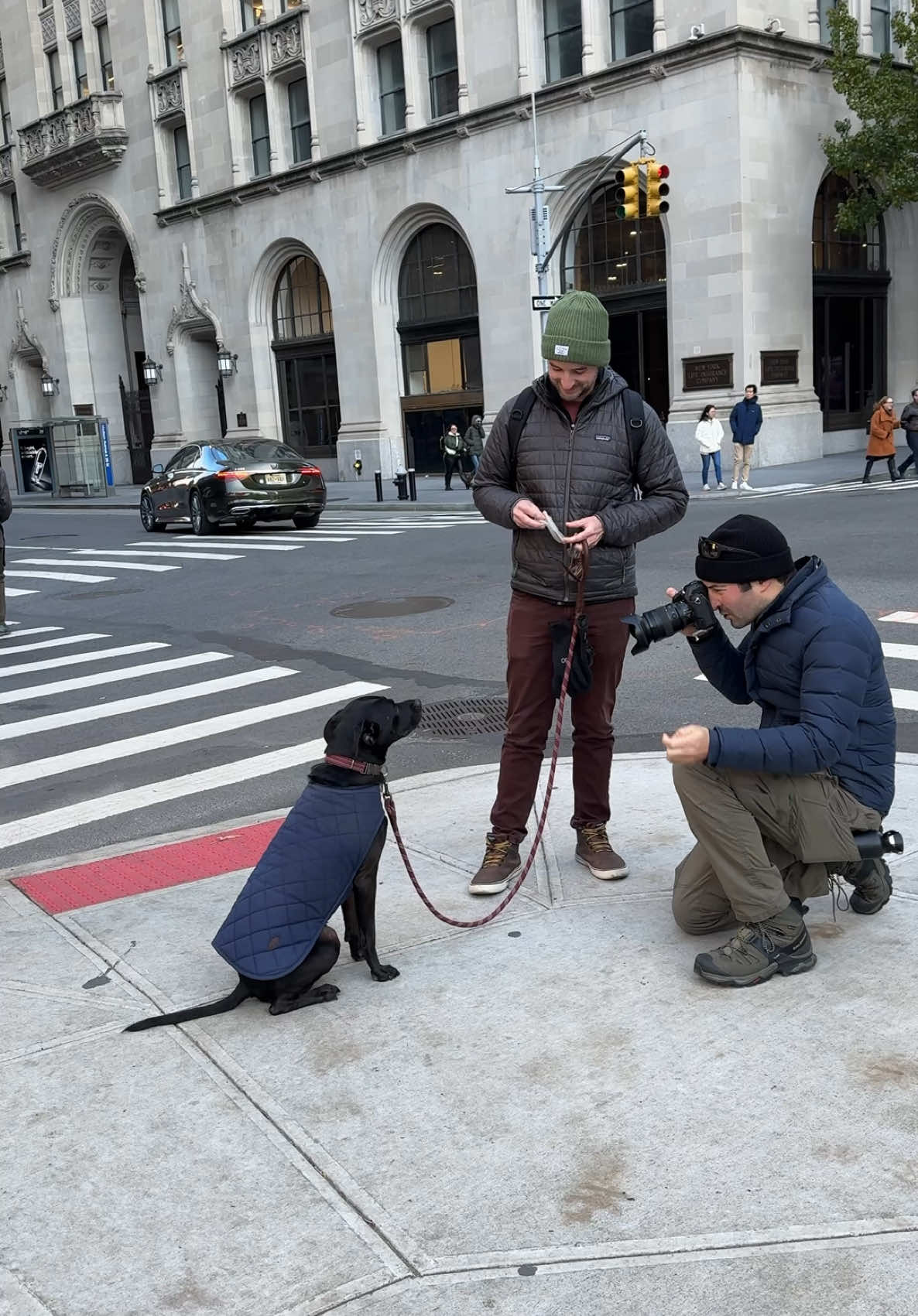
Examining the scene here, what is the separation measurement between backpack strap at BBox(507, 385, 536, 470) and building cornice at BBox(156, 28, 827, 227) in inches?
983

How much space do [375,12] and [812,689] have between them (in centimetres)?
3479

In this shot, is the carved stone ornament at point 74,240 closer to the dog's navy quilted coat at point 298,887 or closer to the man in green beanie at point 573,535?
the man in green beanie at point 573,535

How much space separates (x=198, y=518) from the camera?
2173cm

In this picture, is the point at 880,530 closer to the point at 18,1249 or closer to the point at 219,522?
the point at 219,522

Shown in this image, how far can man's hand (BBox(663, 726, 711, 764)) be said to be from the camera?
144 inches

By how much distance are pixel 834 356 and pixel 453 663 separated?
24989mm

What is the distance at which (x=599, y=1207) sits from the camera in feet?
9.22

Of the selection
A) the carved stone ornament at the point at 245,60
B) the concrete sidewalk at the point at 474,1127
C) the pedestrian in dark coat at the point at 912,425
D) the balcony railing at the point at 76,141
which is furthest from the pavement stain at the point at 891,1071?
the balcony railing at the point at 76,141

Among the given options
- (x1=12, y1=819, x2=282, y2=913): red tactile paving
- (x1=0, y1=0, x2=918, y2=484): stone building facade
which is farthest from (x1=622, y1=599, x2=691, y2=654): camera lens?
(x1=0, y1=0, x2=918, y2=484): stone building facade

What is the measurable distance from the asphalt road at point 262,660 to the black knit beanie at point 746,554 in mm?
2096

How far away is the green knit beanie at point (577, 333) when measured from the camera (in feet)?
14.5

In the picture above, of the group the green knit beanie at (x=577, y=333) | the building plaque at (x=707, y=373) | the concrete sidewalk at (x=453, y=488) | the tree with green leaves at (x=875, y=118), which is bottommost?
the concrete sidewalk at (x=453, y=488)

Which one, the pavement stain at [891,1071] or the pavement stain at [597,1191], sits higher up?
the pavement stain at [597,1191]

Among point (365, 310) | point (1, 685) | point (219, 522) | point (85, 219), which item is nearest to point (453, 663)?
point (1, 685)
